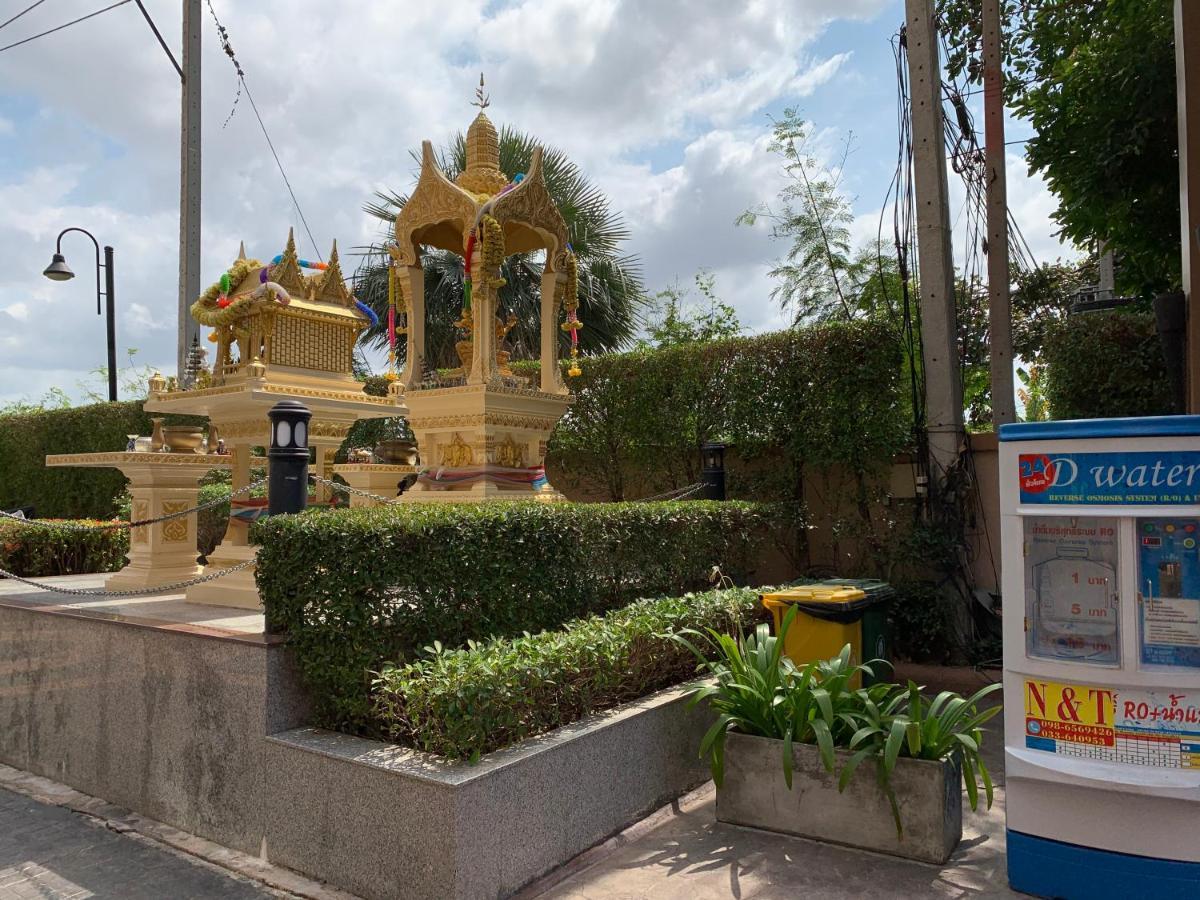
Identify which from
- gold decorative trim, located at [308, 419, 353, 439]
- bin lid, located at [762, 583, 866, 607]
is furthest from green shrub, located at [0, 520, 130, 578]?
bin lid, located at [762, 583, 866, 607]

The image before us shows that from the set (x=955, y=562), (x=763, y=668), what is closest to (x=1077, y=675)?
(x=763, y=668)

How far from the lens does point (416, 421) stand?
722 cm

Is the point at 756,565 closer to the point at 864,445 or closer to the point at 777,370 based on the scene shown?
the point at 864,445

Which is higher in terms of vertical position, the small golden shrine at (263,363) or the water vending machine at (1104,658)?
the small golden shrine at (263,363)

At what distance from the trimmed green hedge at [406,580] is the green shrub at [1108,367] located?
4.89m

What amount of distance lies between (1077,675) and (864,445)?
459 centimetres

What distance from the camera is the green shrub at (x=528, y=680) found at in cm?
352

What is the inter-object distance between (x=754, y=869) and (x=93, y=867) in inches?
128

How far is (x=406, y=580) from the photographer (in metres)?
4.11

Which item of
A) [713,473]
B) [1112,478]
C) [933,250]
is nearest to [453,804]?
[1112,478]

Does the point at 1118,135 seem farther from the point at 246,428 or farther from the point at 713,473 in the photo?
the point at 246,428

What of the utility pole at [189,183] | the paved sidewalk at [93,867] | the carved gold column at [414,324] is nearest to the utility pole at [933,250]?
the carved gold column at [414,324]

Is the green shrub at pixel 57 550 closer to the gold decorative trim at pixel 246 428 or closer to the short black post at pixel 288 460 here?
the gold decorative trim at pixel 246 428

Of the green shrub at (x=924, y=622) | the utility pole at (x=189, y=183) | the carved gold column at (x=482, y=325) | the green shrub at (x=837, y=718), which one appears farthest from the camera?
the utility pole at (x=189, y=183)
